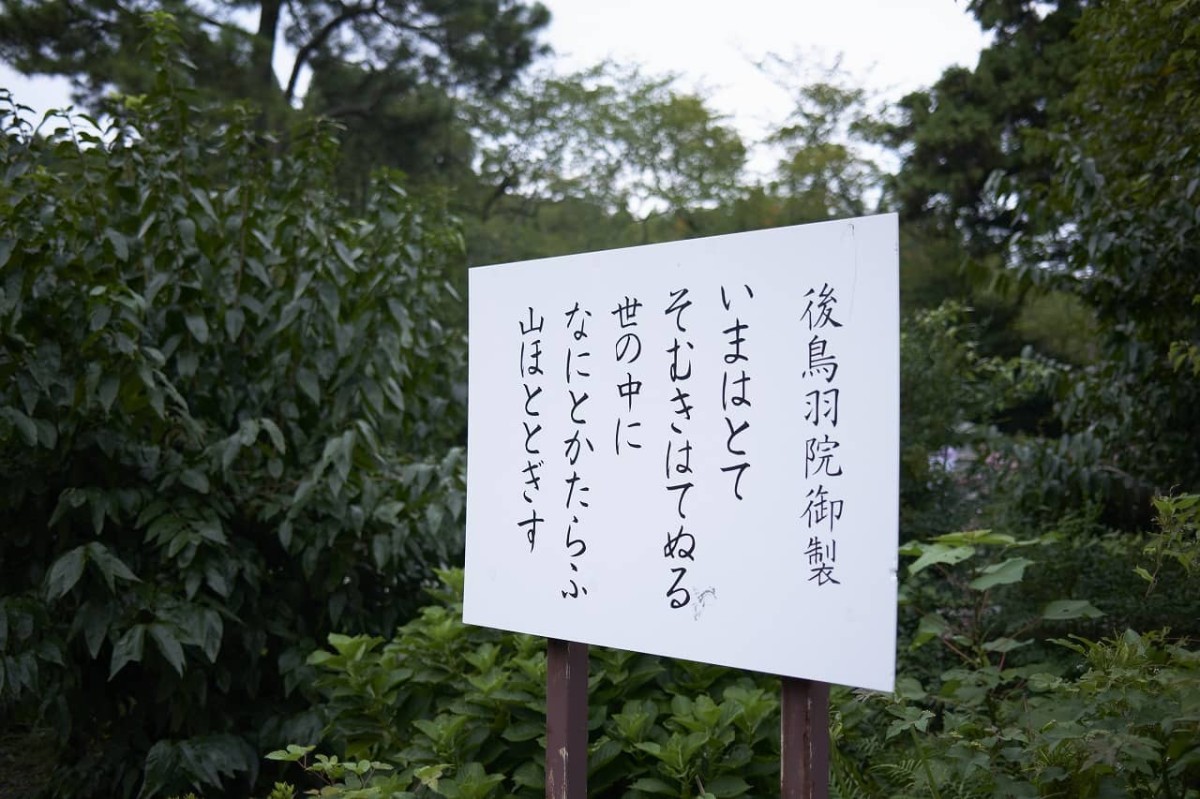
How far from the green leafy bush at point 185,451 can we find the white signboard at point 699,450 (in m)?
0.99

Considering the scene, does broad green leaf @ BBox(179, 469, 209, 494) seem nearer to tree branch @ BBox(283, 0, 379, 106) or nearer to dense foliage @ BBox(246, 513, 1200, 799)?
dense foliage @ BBox(246, 513, 1200, 799)

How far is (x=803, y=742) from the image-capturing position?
1790 millimetres

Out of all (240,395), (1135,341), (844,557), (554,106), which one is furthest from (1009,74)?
(844,557)

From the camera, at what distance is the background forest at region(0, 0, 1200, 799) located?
7.35 feet

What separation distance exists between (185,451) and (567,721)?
1.81m

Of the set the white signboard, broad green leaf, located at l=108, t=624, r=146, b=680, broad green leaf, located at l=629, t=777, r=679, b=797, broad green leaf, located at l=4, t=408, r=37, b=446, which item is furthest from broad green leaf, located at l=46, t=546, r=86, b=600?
broad green leaf, located at l=629, t=777, r=679, b=797

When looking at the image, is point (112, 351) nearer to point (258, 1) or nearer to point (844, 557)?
point (844, 557)

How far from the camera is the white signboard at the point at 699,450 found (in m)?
1.69

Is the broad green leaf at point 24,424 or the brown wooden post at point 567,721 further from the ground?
the broad green leaf at point 24,424

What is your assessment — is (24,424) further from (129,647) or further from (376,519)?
(376,519)

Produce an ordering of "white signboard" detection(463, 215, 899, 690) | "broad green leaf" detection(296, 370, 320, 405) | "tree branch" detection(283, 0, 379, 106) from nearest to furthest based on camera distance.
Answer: "white signboard" detection(463, 215, 899, 690) < "broad green leaf" detection(296, 370, 320, 405) < "tree branch" detection(283, 0, 379, 106)

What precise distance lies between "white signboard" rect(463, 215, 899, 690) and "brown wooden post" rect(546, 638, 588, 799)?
74 millimetres

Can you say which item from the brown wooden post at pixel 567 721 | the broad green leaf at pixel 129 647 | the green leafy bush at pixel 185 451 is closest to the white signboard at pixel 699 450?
the brown wooden post at pixel 567 721

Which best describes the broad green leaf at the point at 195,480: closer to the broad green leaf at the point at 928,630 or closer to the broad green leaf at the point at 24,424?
the broad green leaf at the point at 24,424
